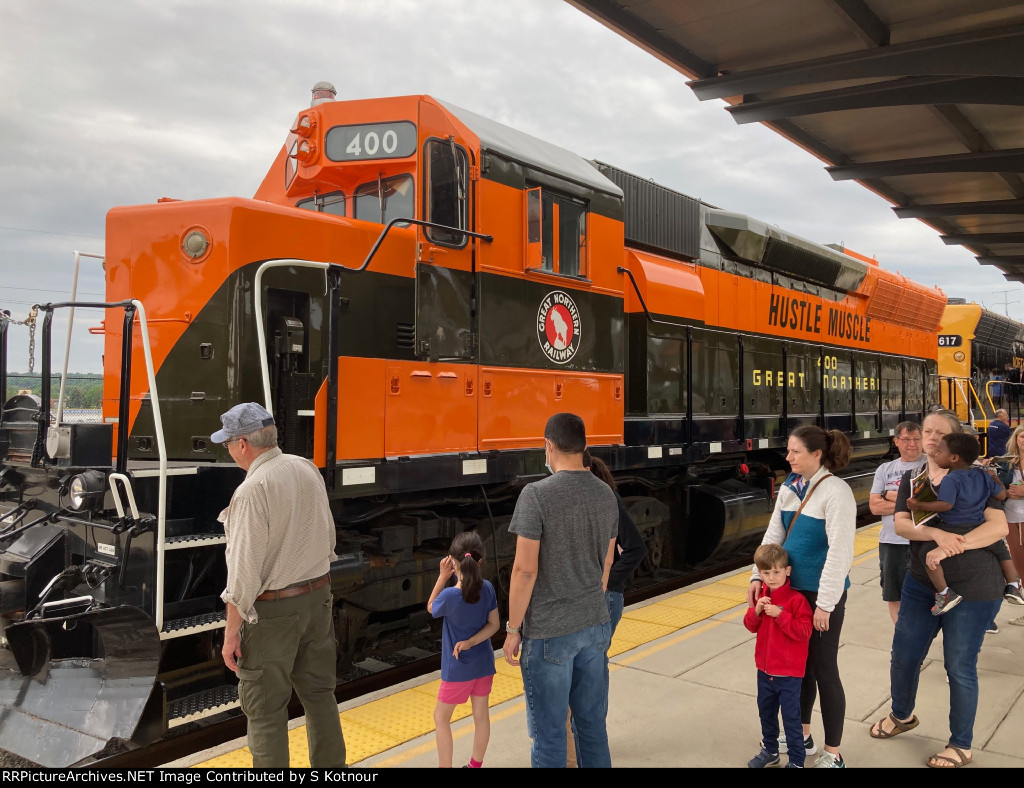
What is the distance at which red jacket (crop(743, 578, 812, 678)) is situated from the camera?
3666mm

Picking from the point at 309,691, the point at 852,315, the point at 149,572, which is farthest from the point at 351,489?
the point at 852,315

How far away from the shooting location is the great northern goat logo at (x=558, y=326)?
6.09m

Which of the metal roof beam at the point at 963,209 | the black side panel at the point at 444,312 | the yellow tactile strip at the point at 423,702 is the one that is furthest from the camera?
the metal roof beam at the point at 963,209

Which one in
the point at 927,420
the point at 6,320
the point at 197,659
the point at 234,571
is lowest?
the point at 197,659

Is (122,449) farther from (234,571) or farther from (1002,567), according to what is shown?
(1002,567)

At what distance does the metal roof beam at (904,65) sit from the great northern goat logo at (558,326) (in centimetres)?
329

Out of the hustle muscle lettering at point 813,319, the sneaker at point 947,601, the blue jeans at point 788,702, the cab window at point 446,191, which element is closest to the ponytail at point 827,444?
the sneaker at point 947,601

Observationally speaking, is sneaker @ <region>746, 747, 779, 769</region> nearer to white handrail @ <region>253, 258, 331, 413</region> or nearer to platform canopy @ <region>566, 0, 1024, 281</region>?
white handrail @ <region>253, 258, 331, 413</region>

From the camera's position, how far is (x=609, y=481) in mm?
3990

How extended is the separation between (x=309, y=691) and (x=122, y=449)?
1.59 metres

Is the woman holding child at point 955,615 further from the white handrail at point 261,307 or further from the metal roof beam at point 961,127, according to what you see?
the metal roof beam at point 961,127

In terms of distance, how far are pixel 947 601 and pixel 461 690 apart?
2466 millimetres

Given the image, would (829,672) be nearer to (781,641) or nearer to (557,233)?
(781,641)

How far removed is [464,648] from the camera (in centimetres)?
368
